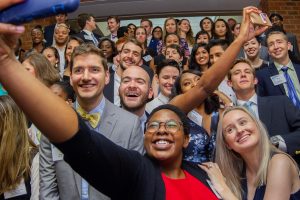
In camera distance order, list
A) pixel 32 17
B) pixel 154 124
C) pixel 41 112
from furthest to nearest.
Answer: pixel 154 124 → pixel 41 112 → pixel 32 17

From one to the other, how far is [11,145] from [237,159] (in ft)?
4.13

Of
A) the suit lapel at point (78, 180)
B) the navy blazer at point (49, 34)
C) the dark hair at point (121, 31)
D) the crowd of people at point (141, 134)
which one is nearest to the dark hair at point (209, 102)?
the crowd of people at point (141, 134)

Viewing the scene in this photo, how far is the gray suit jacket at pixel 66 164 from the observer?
7.34 feet

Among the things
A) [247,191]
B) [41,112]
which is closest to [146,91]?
[247,191]

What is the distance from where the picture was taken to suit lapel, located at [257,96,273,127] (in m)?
3.34

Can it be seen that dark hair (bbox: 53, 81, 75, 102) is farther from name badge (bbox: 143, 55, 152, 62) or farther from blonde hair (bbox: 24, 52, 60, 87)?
name badge (bbox: 143, 55, 152, 62)

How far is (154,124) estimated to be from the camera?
1951 mm

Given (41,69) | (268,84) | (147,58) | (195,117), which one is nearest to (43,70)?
(41,69)

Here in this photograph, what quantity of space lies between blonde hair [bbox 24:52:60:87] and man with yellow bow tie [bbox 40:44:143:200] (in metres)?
1.05

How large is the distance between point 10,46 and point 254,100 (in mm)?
2725

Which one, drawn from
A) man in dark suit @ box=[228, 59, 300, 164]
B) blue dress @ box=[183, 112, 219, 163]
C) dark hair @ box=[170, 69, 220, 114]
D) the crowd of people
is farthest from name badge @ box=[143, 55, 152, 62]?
blue dress @ box=[183, 112, 219, 163]

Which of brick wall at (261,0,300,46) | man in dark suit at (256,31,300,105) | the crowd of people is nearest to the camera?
the crowd of people

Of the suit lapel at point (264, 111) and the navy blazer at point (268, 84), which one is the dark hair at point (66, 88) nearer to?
the suit lapel at point (264, 111)

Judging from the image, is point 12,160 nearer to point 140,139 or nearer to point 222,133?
point 140,139
